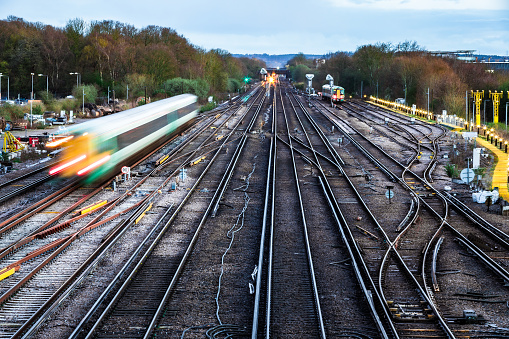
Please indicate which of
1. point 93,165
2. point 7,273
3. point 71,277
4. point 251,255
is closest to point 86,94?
point 93,165

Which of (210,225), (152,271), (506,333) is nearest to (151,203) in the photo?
(210,225)

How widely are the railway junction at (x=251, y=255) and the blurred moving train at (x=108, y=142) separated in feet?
2.65

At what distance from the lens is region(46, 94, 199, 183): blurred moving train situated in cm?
2052

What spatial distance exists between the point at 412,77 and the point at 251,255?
65037 mm

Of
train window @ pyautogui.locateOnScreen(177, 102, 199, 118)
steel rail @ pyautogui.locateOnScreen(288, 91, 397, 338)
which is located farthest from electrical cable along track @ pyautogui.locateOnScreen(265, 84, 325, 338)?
train window @ pyautogui.locateOnScreen(177, 102, 199, 118)

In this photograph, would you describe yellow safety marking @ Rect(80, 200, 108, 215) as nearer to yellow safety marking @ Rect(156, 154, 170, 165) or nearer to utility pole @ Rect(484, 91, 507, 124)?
yellow safety marking @ Rect(156, 154, 170, 165)

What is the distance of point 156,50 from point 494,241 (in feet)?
237

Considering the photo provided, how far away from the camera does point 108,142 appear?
71.3ft

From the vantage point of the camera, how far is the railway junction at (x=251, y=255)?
34.1ft

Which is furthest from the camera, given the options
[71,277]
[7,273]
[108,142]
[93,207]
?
[108,142]

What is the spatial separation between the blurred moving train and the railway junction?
2.65ft

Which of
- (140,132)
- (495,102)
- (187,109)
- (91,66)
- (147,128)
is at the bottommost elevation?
(140,132)

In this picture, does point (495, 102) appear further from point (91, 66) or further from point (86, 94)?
point (91, 66)

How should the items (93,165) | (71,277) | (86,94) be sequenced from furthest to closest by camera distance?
(86,94)
(93,165)
(71,277)
